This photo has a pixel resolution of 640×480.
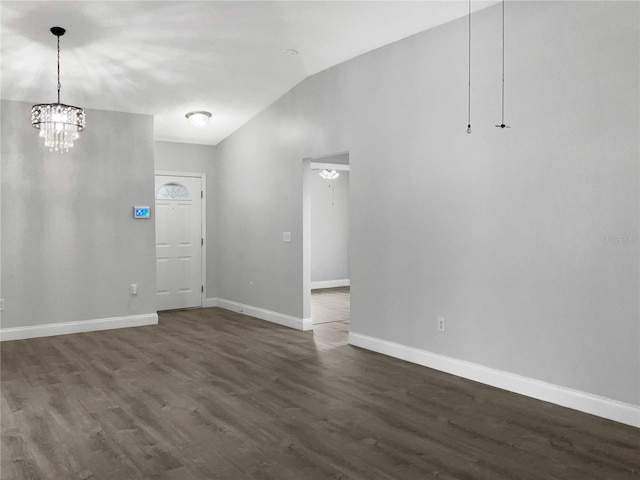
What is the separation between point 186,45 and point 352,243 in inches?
104

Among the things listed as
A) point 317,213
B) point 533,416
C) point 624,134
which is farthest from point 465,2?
point 317,213

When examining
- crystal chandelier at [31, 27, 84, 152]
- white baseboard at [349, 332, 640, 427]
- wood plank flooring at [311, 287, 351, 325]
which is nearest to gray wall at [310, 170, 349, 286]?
wood plank flooring at [311, 287, 351, 325]

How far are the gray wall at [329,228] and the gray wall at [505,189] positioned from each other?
477 centimetres

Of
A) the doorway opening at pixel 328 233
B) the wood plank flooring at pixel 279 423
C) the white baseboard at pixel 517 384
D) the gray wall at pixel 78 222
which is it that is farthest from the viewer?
the doorway opening at pixel 328 233

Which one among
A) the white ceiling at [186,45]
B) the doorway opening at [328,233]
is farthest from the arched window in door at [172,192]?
the doorway opening at [328,233]

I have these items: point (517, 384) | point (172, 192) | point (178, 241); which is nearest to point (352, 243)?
point (517, 384)

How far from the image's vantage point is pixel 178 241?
27.7 ft

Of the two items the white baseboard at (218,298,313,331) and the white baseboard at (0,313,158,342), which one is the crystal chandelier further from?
the white baseboard at (218,298,313,331)

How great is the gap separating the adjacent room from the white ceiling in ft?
0.11

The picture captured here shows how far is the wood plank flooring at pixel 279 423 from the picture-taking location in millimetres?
2936

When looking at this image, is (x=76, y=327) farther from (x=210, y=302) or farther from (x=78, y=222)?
(x=210, y=302)

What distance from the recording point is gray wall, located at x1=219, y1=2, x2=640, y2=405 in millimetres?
3637

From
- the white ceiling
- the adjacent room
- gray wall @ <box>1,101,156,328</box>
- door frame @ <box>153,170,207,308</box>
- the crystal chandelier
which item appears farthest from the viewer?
door frame @ <box>153,170,207,308</box>

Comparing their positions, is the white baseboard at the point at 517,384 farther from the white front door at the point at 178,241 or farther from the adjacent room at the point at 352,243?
the white front door at the point at 178,241
